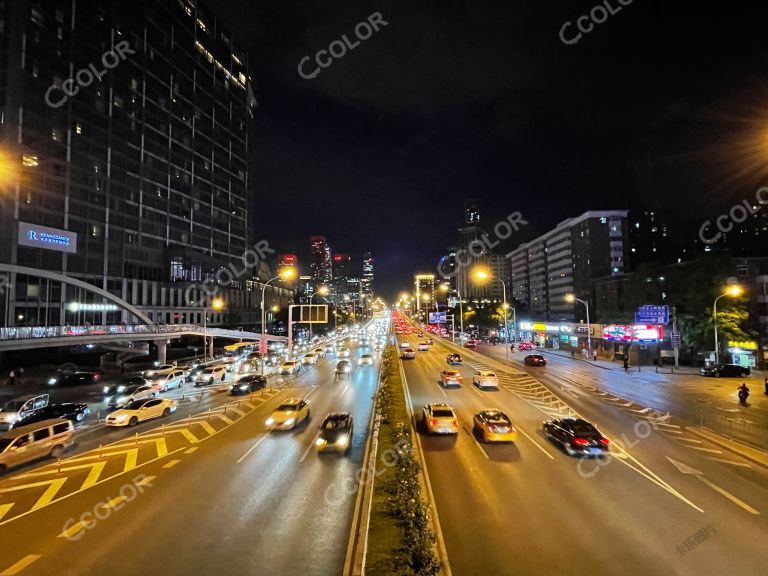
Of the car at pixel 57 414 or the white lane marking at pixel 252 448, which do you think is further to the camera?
the car at pixel 57 414

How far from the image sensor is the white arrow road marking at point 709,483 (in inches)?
522

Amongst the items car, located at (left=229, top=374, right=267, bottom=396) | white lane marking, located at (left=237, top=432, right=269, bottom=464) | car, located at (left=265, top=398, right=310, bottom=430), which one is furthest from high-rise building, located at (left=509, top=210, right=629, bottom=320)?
white lane marking, located at (left=237, top=432, right=269, bottom=464)

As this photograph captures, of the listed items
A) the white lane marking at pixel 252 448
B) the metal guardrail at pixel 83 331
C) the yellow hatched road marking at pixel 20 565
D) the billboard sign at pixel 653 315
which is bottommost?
the white lane marking at pixel 252 448

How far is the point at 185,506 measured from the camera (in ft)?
44.3

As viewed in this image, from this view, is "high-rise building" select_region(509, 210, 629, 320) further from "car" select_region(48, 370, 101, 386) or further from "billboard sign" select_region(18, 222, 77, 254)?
"billboard sign" select_region(18, 222, 77, 254)

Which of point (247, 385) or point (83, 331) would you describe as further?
point (83, 331)

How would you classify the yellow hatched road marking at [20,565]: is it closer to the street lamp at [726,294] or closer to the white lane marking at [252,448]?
the white lane marking at [252,448]

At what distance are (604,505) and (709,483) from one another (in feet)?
16.7

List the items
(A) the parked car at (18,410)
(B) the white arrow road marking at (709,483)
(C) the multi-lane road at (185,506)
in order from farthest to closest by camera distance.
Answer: (A) the parked car at (18,410), (B) the white arrow road marking at (709,483), (C) the multi-lane road at (185,506)

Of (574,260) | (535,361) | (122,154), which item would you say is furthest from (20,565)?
(574,260)

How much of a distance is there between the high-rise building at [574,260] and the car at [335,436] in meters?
83.0

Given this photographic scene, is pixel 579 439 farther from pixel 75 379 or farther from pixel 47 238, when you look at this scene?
pixel 47 238

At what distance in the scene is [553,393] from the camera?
34219mm

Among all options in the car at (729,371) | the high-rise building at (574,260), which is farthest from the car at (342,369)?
the high-rise building at (574,260)
